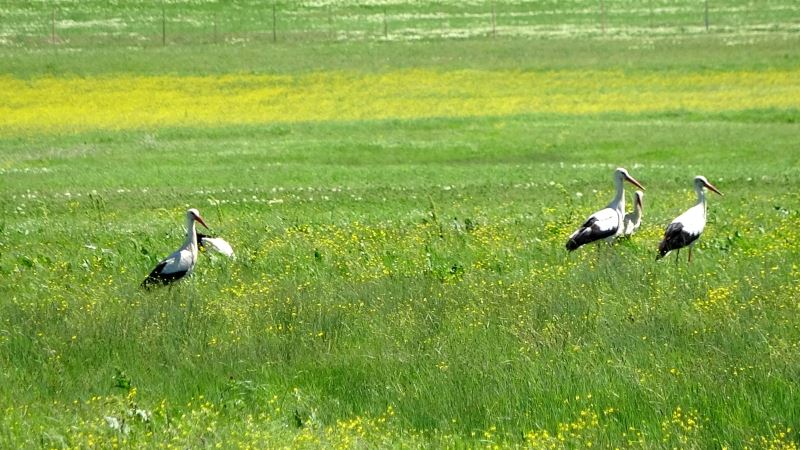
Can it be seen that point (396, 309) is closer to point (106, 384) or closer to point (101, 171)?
point (106, 384)

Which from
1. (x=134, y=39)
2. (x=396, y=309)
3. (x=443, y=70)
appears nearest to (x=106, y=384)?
(x=396, y=309)

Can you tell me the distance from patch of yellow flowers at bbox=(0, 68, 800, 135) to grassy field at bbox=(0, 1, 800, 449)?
64 cm

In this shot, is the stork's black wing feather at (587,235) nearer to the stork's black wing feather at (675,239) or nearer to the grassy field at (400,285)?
the grassy field at (400,285)

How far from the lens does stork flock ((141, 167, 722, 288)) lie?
1283 centimetres

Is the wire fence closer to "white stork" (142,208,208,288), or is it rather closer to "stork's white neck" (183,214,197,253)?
"stork's white neck" (183,214,197,253)

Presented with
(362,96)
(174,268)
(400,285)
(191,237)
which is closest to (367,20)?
(362,96)

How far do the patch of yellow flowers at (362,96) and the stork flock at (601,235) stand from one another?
68.9 feet

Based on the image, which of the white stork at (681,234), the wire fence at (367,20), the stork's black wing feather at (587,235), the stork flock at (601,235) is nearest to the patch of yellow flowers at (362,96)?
the wire fence at (367,20)

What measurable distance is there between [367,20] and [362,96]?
1295 inches

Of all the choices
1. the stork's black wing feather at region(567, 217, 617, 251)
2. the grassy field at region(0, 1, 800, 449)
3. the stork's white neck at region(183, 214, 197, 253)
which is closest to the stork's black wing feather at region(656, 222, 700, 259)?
the grassy field at region(0, 1, 800, 449)

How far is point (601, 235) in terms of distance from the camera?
46.8 ft

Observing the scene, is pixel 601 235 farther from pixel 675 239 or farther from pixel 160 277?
pixel 160 277

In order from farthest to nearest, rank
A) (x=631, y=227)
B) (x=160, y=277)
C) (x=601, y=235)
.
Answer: (x=631, y=227), (x=601, y=235), (x=160, y=277)

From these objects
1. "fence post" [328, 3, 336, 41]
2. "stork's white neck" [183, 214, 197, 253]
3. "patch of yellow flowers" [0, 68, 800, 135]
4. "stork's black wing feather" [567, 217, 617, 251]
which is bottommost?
"patch of yellow flowers" [0, 68, 800, 135]
